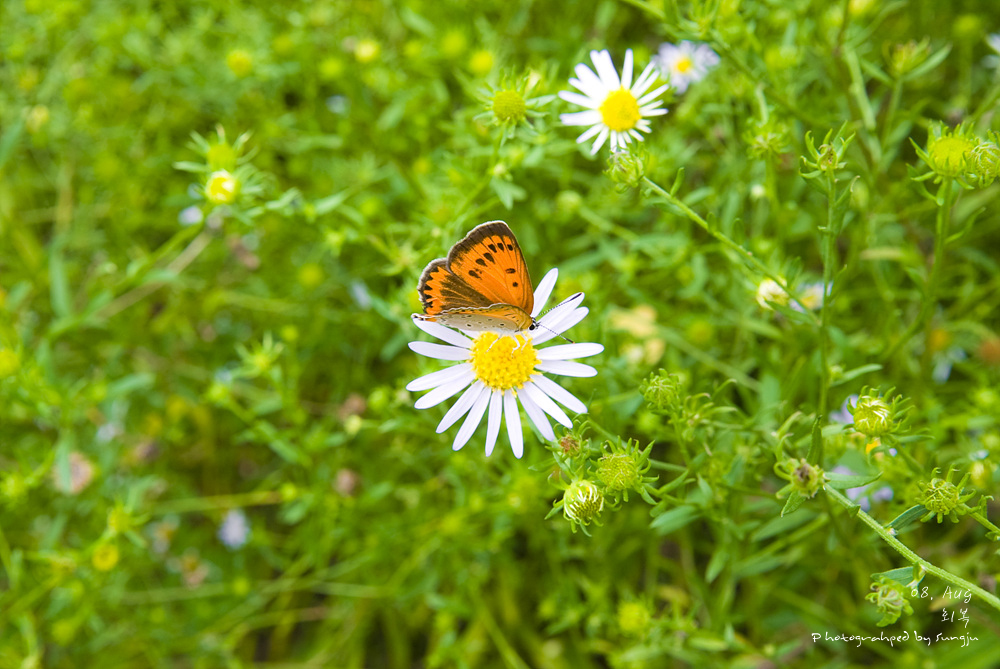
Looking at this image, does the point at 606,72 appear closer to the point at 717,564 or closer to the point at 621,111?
the point at 621,111

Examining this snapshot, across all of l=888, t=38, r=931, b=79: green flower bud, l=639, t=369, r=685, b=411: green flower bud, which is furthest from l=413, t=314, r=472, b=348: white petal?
l=888, t=38, r=931, b=79: green flower bud

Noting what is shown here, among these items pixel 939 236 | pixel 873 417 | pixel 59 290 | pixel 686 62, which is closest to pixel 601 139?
pixel 939 236

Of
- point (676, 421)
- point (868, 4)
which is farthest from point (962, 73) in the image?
point (676, 421)

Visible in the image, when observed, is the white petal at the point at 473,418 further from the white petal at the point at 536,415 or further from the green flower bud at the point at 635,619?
the green flower bud at the point at 635,619

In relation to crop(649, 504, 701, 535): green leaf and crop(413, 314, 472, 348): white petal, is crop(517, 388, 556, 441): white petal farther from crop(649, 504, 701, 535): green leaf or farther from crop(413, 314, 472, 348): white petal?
crop(649, 504, 701, 535): green leaf

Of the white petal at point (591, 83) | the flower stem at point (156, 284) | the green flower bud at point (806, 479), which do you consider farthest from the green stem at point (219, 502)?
the green flower bud at point (806, 479)
